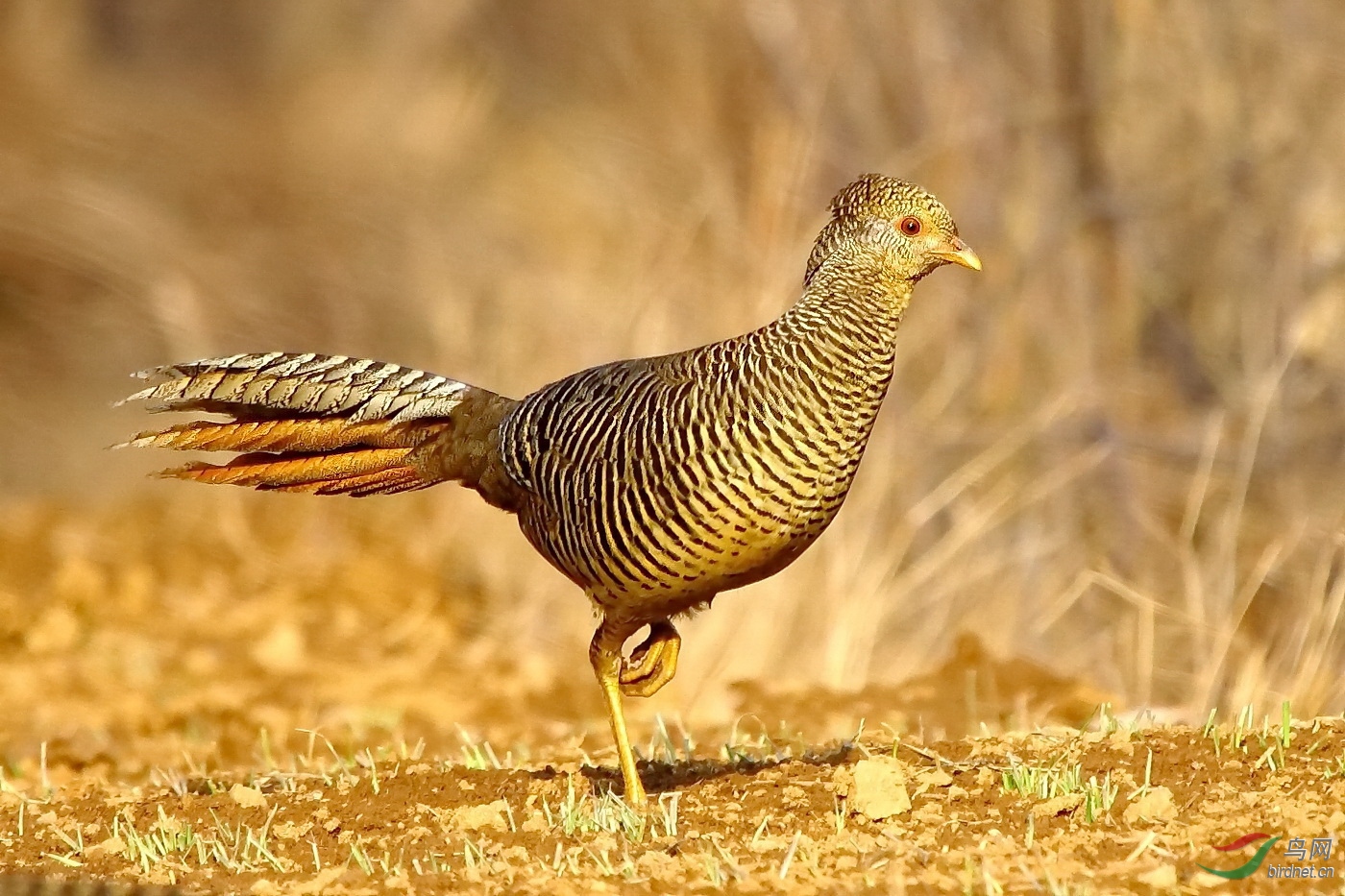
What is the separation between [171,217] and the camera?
507 inches

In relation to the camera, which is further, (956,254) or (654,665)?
(654,665)

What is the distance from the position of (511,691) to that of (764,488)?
443 centimetres

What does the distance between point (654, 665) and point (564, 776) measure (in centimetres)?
42

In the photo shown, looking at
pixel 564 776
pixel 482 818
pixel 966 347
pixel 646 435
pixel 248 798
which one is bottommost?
pixel 482 818

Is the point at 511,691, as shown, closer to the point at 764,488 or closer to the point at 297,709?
the point at 297,709

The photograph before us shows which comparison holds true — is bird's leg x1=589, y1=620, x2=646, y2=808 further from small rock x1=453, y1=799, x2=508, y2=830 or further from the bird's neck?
the bird's neck

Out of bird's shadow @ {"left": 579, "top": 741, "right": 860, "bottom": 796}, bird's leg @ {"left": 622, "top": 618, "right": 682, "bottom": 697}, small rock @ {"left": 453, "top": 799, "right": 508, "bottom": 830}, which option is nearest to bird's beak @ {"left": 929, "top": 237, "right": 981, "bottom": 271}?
bird's leg @ {"left": 622, "top": 618, "right": 682, "bottom": 697}

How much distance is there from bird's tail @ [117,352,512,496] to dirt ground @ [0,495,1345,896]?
899mm

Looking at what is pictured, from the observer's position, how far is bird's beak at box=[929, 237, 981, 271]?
4.93 metres

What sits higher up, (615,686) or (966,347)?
(966,347)

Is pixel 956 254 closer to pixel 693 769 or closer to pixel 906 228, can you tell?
pixel 906 228

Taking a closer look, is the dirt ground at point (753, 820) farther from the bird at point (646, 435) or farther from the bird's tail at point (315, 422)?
the bird's tail at point (315, 422)

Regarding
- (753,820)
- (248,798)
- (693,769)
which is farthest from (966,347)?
(248,798)

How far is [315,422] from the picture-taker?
552 cm
